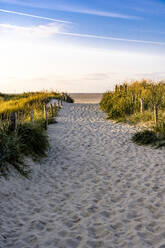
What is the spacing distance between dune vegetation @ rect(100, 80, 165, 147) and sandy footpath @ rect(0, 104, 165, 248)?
4154 mm

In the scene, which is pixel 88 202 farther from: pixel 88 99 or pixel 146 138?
pixel 88 99

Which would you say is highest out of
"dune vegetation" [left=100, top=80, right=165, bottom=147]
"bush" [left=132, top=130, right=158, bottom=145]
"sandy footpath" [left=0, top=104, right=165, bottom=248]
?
"dune vegetation" [left=100, top=80, right=165, bottom=147]

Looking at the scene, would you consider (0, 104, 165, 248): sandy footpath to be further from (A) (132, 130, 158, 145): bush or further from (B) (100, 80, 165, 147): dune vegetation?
(B) (100, 80, 165, 147): dune vegetation

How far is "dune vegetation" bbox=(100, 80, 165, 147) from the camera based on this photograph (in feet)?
47.1

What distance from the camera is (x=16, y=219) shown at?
4809 mm

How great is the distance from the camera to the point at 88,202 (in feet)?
18.2

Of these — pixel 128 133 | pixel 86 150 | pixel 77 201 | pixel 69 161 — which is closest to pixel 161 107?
pixel 128 133

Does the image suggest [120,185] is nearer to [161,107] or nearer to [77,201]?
[77,201]

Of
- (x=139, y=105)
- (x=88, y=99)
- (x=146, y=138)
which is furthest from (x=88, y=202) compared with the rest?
(x=88, y=99)

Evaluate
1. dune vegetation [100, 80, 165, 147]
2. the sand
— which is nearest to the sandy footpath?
dune vegetation [100, 80, 165, 147]

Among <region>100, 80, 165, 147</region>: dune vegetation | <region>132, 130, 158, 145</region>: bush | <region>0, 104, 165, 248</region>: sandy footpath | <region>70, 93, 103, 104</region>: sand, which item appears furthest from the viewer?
<region>70, 93, 103, 104</region>: sand

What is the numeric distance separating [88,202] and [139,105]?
12856mm

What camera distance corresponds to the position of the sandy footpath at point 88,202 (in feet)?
13.5

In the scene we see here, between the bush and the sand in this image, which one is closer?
the bush
